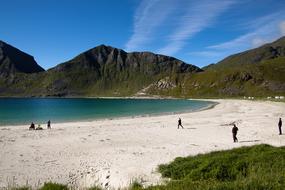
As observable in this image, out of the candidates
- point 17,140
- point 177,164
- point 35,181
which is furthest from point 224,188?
point 17,140

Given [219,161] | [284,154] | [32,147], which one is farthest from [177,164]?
[32,147]

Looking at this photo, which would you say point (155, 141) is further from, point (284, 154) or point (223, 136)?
point (284, 154)

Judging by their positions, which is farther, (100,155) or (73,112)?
(73,112)

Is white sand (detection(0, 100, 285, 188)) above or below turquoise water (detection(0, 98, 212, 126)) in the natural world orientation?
below

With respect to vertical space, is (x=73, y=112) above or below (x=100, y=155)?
above

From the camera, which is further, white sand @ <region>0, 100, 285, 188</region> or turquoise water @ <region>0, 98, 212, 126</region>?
turquoise water @ <region>0, 98, 212, 126</region>

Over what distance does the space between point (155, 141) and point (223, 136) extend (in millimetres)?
8230

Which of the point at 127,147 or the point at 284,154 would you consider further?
the point at 127,147

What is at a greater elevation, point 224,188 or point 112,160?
point 224,188

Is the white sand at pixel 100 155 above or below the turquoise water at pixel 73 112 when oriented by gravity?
below

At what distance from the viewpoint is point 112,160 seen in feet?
79.6

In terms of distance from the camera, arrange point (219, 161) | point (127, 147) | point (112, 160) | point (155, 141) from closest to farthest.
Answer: point (219, 161) < point (112, 160) < point (127, 147) < point (155, 141)

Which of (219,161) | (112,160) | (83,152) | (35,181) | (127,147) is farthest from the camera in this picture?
(127,147)

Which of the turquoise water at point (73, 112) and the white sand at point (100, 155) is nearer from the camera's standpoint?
the white sand at point (100, 155)
